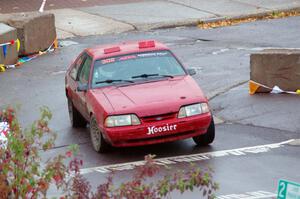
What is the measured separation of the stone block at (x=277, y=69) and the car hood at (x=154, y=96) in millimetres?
3015

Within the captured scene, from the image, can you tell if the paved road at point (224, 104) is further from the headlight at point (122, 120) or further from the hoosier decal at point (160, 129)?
the headlight at point (122, 120)

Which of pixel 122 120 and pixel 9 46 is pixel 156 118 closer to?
pixel 122 120

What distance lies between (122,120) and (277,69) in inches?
184

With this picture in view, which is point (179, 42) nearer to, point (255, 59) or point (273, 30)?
point (273, 30)

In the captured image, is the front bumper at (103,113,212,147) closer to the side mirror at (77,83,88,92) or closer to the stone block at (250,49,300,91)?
the side mirror at (77,83,88,92)

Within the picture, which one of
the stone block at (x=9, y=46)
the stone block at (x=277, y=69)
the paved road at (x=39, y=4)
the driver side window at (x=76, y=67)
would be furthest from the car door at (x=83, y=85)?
the paved road at (x=39, y=4)

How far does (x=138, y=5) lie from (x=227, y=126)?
1555 centimetres

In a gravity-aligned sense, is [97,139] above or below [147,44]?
below

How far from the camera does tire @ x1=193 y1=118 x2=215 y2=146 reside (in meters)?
12.6

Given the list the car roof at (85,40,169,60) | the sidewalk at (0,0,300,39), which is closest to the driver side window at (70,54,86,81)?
the car roof at (85,40,169,60)

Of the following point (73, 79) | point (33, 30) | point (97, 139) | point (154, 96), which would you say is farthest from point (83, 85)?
point (33, 30)

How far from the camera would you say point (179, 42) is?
76.0ft

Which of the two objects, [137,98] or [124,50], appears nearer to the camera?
[137,98]

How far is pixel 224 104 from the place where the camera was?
15.6 m
